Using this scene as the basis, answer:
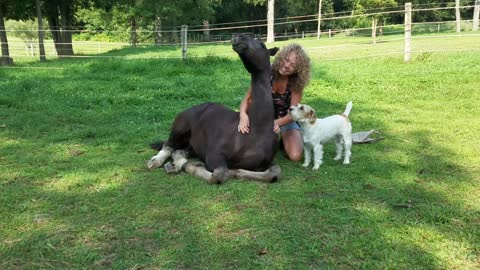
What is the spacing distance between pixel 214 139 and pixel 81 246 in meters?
1.96

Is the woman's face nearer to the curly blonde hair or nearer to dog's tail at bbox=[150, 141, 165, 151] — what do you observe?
the curly blonde hair

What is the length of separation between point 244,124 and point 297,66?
1118 mm

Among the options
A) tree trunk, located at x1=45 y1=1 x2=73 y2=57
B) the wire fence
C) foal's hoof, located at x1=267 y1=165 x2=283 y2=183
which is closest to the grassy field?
foal's hoof, located at x1=267 y1=165 x2=283 y2=183

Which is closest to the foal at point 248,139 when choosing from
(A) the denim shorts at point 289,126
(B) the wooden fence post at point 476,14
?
(A) the denim shorts at point 289,126

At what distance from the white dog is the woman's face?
1.62ft

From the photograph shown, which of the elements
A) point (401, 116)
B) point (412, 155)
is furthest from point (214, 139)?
point (401, 116)

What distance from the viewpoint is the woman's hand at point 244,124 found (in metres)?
4.66

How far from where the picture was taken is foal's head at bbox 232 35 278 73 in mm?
4391

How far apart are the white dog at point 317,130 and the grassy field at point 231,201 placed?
0.64ft

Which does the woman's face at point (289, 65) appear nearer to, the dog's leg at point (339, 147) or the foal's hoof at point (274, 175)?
the dog's leg at point (339, 147)

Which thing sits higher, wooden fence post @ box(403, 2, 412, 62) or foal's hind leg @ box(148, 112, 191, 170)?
wooden fence post @ box(403, 2, 412, 62)

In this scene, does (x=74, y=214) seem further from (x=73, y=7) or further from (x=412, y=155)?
(x=73, y=7)

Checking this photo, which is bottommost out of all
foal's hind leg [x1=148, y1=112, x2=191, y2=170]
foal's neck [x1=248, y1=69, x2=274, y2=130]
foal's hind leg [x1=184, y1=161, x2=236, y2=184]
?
foal's hind leg [x1=184, y1=161, x2=236, y2=184]

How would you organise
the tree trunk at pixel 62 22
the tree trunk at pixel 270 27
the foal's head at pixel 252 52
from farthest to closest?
1. the tree trunk at pixel 270 27
2. the tree trunk at pixel 62 22
3. the foal's head at pixel 252 52
